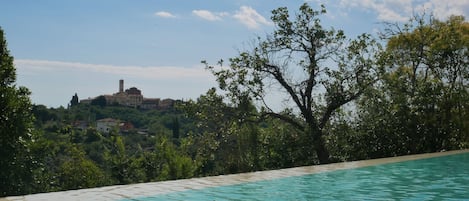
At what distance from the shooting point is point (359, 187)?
732 cm

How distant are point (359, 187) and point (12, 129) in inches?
242

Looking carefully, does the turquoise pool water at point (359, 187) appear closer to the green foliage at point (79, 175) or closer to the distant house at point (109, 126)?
the green foliage at point (79, 175)

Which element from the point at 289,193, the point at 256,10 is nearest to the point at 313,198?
the point at 289,193

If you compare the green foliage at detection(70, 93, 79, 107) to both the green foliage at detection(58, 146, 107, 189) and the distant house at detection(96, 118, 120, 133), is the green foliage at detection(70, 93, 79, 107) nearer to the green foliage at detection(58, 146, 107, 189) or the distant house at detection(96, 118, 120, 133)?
the distant house at detection(96, 118, 120, 133)

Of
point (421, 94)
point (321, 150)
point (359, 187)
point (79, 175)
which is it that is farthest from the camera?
point (321, 150)

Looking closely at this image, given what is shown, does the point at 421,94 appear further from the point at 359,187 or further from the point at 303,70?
the point at 359,187

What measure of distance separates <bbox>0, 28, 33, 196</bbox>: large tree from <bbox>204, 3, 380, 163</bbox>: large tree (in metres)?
6.42

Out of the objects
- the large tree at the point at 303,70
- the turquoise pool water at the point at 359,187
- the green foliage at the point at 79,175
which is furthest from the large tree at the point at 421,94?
the green foliage at the point at 79,175

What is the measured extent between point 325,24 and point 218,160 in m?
5.07

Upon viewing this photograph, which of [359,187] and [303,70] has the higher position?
[303,70]

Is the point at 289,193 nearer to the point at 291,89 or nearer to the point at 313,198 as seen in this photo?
the point at 313,198

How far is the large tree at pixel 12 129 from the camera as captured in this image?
9070mm

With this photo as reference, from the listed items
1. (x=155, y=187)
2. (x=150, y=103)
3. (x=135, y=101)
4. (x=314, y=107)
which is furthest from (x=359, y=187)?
(x=135, y=101)

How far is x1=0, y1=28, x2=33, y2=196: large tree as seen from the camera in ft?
29.8
